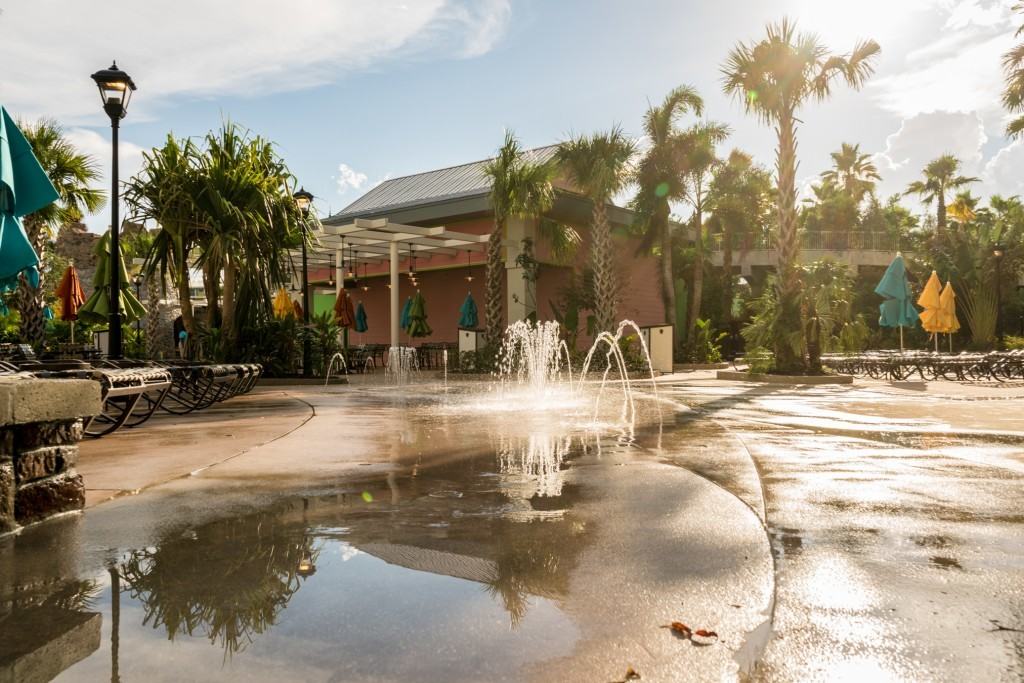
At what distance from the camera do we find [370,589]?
2.47 meters

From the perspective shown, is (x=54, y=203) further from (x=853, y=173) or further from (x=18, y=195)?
(x=853, y=173)

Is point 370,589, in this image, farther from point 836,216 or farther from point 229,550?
point 836,216

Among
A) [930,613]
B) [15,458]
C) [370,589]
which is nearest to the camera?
[930,613]

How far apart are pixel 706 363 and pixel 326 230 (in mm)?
14407

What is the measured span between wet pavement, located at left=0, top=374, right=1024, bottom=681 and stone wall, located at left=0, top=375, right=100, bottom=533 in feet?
0.45

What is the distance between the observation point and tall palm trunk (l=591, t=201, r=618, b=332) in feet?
67.8

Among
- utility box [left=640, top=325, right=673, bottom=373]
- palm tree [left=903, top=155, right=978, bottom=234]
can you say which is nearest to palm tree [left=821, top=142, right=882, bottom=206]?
palm tree [left=903, top=155, right=978, bottom=234]

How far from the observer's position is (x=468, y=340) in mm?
20797

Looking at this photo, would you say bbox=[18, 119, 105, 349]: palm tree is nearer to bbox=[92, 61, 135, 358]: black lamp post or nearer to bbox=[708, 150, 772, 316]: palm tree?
bbox=[92, 61, 135, 358]: black lamp post

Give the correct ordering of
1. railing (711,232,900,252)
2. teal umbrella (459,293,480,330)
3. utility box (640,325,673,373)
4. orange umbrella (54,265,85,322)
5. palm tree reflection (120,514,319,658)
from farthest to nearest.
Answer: railing (711,232,900,252) < teal umbrella (459,293,480,330) < utility box (640,325,673,373) < orange umbrella (54,265,85,322) < palm tree reflection (120,514,319,658)

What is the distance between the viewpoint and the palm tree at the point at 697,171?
84.1 feet

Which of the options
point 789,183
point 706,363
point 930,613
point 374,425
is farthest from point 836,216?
point 930,613

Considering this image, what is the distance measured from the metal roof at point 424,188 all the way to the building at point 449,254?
71mm

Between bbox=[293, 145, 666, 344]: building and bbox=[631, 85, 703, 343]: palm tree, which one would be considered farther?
bbox=[631, 85, 703, 343]: palm tree
